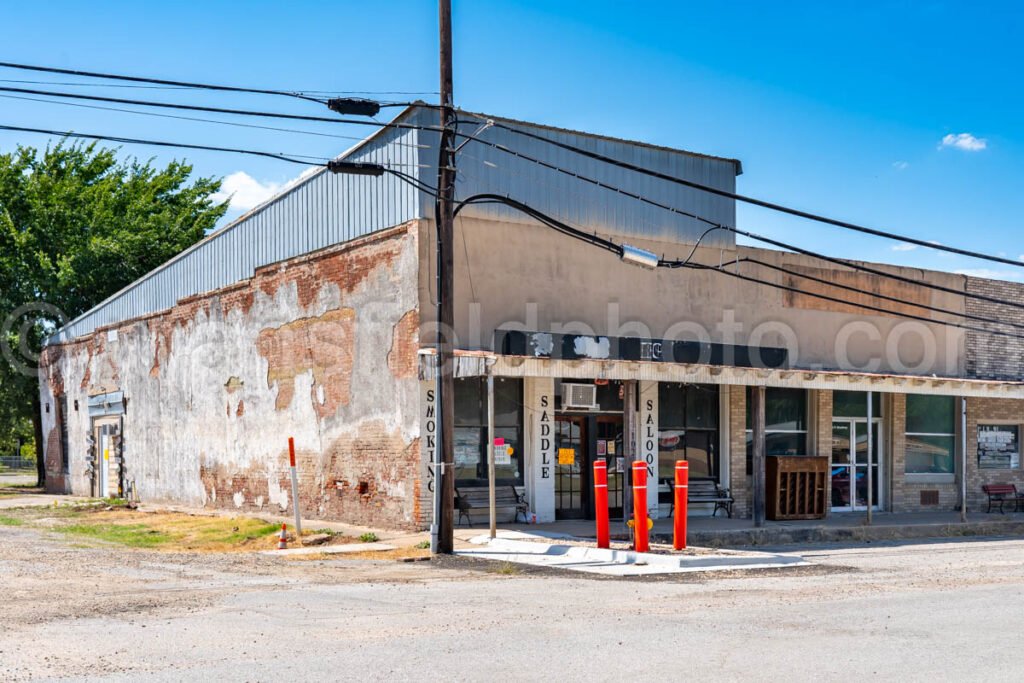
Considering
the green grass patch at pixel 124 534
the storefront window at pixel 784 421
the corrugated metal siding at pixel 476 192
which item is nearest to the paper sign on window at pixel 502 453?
the corrugated metal siding at pixel 476 192

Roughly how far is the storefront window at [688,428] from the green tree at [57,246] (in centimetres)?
2476

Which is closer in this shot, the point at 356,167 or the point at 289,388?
the point at 356,167

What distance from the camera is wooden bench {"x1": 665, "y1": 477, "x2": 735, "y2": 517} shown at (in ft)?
75.0

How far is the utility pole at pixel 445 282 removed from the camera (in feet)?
53.1

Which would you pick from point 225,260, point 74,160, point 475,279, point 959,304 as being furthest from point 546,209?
point 74,160

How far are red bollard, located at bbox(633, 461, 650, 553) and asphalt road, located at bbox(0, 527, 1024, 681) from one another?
5.87ft

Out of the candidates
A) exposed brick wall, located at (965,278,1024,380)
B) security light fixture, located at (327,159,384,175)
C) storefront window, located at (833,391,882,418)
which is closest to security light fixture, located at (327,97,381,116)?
security light fixture, located at (327,159,384,175)

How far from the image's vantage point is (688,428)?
75.7 feet

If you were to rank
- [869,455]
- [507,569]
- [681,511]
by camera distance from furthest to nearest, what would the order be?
[869,455] < [681,511] < [507,569]

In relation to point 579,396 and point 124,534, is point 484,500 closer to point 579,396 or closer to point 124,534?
point 579,396

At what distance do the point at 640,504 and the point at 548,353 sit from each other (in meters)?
5.24

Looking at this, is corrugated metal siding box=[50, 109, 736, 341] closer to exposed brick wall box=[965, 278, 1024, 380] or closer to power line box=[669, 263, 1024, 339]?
power line box=[669, 263, 1024, 339]

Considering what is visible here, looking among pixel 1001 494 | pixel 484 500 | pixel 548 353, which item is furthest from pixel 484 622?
pixel 1001 494

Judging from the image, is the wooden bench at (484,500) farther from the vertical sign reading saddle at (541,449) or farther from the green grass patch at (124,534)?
the green grass patch at (124,534)
